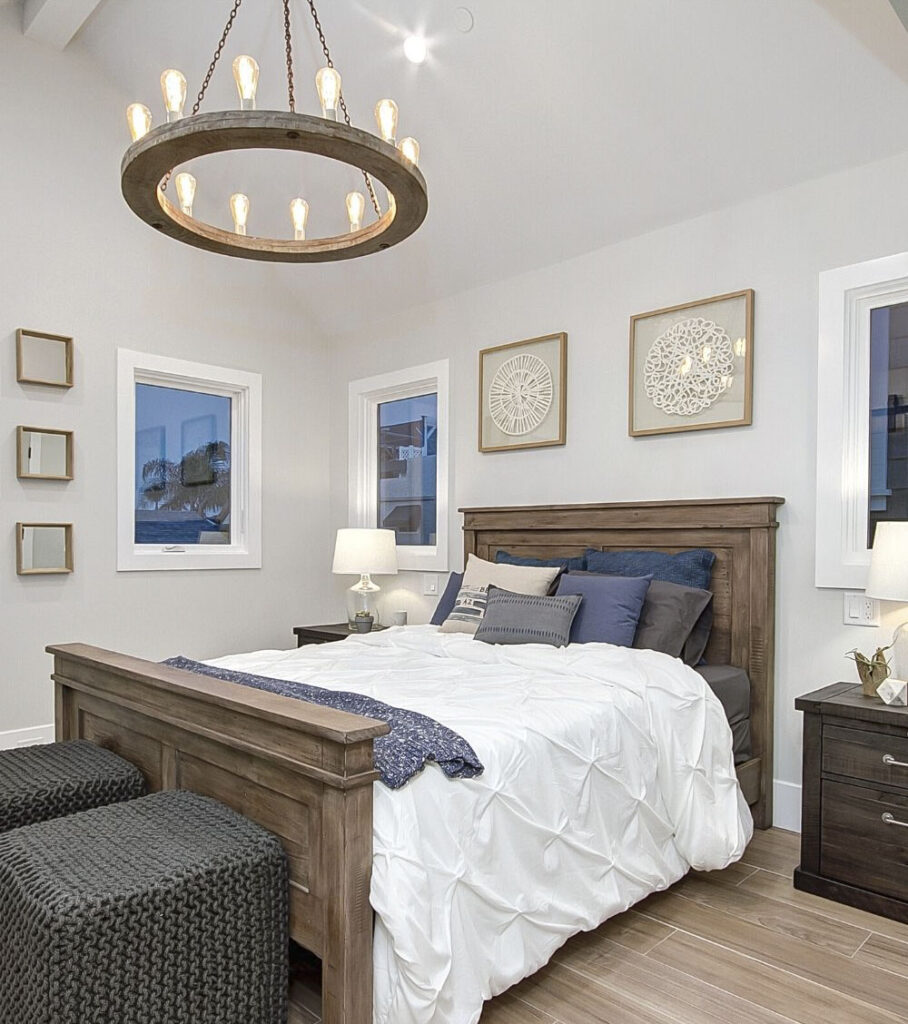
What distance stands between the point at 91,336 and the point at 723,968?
158 inches

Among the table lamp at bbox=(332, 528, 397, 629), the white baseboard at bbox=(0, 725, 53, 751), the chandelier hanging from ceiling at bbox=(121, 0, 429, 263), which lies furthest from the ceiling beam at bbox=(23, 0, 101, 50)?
the white baseboard at bbox=(0, 725, 53, 751)

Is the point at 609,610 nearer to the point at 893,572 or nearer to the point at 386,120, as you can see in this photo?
the point at 893,572

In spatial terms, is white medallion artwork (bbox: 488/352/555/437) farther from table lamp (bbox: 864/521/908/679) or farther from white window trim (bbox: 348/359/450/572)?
table lamp (bbox: 864/521/908/679)

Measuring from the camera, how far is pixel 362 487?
523 centimetres

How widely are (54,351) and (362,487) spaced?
6.47ft

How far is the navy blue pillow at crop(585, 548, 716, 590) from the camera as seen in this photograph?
3270mm

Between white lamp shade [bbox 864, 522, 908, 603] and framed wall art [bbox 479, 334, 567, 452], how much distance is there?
1.70 meters

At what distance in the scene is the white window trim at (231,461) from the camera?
4.32 metres

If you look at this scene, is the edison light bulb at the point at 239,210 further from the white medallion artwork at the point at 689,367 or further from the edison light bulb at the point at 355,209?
the white medallion artwork at the point at 689,367

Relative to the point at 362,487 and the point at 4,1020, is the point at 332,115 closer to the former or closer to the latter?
the point at 4,1020

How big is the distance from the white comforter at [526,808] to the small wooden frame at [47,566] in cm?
163

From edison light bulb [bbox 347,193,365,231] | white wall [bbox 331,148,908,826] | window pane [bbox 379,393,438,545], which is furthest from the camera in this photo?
window pane [bbox 379,393,438,545]

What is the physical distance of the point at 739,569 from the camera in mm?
3229

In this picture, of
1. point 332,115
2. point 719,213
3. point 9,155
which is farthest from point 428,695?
point 9,155
